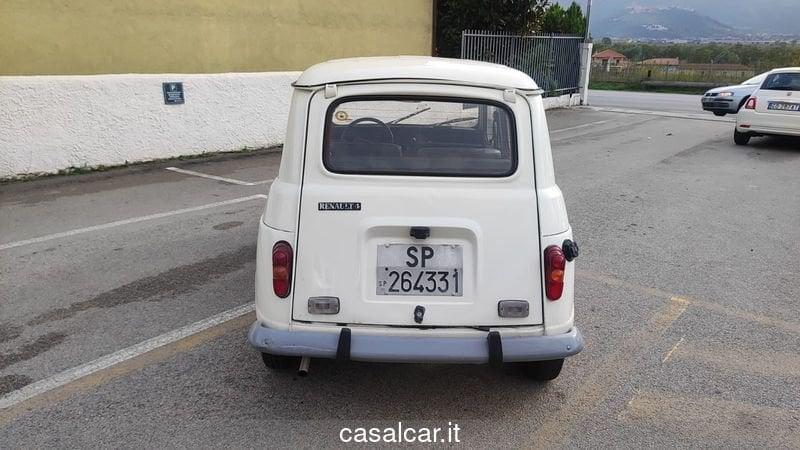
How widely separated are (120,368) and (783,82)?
12665mm

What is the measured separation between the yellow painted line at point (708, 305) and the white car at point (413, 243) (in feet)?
6.83

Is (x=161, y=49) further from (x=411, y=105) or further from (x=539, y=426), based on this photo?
(x=539, y=426)

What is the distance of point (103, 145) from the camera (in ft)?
30.2

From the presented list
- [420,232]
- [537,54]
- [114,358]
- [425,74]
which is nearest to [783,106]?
[537,54]

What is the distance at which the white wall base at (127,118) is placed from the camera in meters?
8.35

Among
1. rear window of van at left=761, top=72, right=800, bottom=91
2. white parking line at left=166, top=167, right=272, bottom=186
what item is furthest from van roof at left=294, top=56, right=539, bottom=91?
rear window of van at left=761, top=72, right=800, bottom=91

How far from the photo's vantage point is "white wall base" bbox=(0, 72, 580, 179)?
8352mm

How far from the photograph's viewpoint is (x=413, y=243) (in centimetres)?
315

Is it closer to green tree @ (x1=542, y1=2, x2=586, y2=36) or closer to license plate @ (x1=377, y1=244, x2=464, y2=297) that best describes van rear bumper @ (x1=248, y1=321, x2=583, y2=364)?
license plate @ (x1=377, y1=244, x2=464, y2=297)

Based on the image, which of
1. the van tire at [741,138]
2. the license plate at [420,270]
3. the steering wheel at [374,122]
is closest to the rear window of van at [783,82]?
the van tire at [741,138]

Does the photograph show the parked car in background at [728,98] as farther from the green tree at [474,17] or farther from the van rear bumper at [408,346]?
the van rear bumper at [408,346]

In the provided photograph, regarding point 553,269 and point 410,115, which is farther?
point 410,115

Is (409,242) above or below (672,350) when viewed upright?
above

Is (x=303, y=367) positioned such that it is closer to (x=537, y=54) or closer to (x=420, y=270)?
(x=420, y=270)
